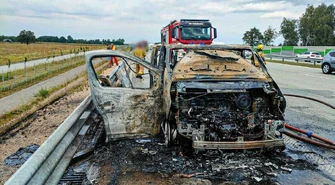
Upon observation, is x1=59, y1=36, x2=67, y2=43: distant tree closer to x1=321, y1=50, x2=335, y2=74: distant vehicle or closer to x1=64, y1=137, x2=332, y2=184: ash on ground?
x1=321, y1=50, x2=335, y2=74: distant vehicle

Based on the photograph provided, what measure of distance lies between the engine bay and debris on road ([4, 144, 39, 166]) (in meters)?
2.27

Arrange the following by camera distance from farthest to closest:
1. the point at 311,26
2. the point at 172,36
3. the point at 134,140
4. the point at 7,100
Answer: the point at 311,26 → the point at 172,36 → the point at 7,100 → the point at 134,140

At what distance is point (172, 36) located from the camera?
26125mm

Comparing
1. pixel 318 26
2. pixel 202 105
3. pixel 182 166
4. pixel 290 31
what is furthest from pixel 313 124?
pixel 290 31

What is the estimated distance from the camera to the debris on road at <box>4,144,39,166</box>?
4984 millimetres

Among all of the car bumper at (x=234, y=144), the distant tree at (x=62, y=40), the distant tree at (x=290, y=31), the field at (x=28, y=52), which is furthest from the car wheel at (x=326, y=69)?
the distant tree at (x=62, y=40)

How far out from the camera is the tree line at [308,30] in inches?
3179

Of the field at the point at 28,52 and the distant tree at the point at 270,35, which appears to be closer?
the field at the point at 28,52

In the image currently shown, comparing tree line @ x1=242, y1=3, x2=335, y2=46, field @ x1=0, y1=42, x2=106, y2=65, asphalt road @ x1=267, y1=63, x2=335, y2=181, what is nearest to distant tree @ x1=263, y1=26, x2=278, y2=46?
tree line @ x1=242, y1=3, x2=335, y2=46

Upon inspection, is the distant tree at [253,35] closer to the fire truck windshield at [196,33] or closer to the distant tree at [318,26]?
the distant tree at [318,26]

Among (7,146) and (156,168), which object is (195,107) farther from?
(7,146)

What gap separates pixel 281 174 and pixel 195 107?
167 centimetres

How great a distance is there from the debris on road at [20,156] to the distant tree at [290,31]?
96.0 meters

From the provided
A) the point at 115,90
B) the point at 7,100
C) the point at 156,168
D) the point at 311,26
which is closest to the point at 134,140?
the point at 115,90
